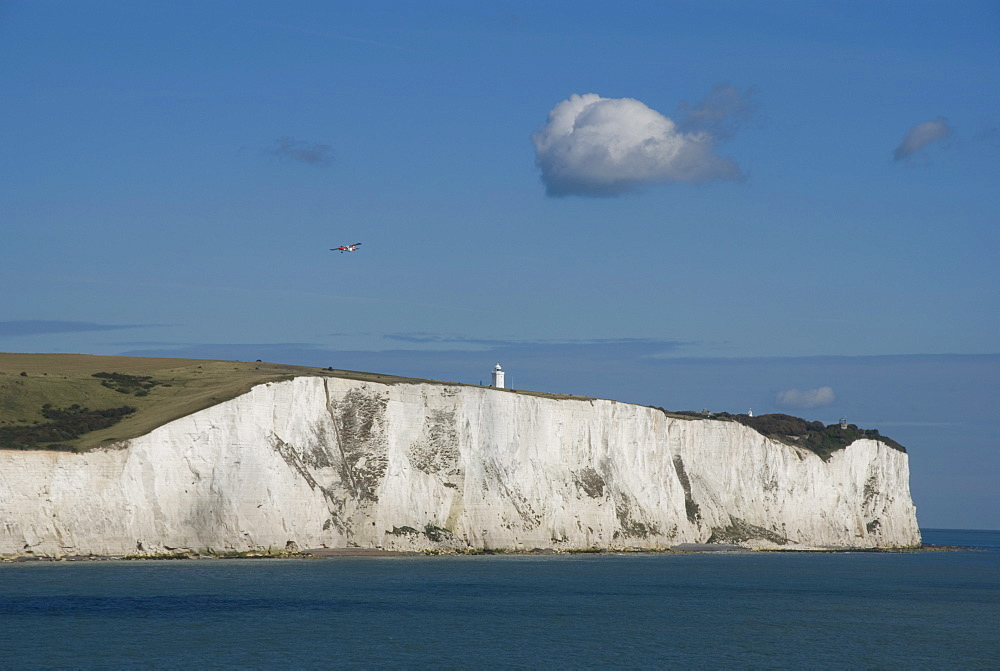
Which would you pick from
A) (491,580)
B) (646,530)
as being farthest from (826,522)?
(491,580)

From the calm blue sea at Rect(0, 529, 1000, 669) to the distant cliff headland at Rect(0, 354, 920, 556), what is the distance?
2.49 metres

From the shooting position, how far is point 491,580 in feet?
184

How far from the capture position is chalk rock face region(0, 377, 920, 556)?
56531 mm

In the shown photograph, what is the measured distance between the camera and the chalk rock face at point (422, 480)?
56.5m

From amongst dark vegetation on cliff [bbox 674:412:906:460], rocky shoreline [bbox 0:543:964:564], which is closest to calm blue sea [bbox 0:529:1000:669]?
rocky shoreline [bbox 0:543:964:564]

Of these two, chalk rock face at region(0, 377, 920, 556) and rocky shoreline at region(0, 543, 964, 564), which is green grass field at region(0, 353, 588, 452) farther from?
rocky shoreline at region(0, 543, 964, 564)

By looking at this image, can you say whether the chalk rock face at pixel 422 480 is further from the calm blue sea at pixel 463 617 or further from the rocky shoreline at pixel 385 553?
the calm blue sea at pixel 463 617

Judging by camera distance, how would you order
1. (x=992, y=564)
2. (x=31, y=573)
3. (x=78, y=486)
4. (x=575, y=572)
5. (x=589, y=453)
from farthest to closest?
1. (x=992, y=564)
2. (x=589, y=453)
3. (x=575, y=572)
4. (x=78, y=486)
5. (x=31, y=573)

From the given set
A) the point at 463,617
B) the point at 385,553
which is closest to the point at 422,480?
the point at 385,553

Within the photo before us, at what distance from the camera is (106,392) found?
70.3 m

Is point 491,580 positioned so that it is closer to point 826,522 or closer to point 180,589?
point 180,589

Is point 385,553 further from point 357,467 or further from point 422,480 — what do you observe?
point 422,480

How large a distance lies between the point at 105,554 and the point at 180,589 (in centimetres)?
1082

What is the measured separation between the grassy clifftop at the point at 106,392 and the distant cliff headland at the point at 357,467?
18cm
